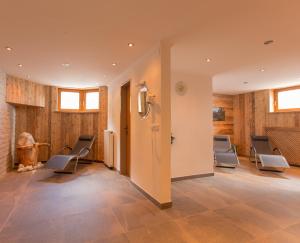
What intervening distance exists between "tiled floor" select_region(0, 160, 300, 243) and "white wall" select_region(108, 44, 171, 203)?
0.29 m

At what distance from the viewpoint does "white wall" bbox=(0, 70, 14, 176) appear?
13.3 feet

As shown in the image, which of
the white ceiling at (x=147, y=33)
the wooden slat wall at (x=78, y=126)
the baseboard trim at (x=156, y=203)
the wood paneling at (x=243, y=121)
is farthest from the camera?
the wood paneling at (x=243, y=121)

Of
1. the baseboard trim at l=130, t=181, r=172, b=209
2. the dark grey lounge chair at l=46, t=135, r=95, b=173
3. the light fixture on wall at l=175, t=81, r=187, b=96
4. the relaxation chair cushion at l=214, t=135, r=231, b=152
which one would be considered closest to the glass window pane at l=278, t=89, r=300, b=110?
the relaxation chair cushion at l=214, t=135, r=231, b=152

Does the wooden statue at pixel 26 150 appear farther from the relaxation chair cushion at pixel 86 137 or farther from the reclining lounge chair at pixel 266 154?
the reclining lounge chair at pixel 266 154

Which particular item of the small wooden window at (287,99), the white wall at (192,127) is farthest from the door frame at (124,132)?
the small wooden window at (287,99)

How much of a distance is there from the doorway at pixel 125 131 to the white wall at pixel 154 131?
73cm

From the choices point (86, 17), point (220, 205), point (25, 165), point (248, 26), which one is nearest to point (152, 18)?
point (86, 17)

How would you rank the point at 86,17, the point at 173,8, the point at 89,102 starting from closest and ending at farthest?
the point at 173,8, the point at 86,17, the point at 89,102

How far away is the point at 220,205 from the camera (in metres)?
2.65

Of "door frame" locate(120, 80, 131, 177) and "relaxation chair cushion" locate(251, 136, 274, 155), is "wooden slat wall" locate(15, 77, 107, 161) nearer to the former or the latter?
"door frame" locate(120, 80, 131, 177)

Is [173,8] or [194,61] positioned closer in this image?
[173,8]

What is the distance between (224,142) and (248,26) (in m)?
4.05

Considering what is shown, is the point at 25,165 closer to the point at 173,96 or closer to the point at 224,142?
the point at 173,96

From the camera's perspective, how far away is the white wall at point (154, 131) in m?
2.60
